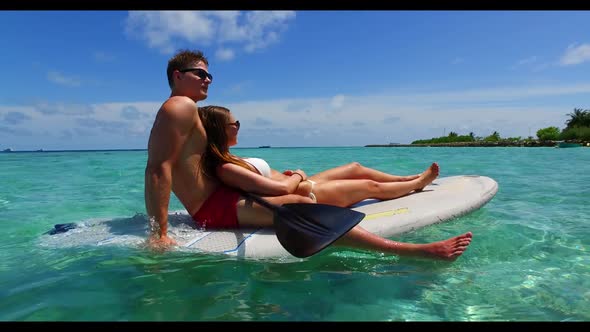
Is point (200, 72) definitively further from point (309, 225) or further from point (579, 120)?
point (579, 120)

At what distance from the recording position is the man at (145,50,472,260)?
9.12 ft

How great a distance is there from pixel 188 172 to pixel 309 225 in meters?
1.06

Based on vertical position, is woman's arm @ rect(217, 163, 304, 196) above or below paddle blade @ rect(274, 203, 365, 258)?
above

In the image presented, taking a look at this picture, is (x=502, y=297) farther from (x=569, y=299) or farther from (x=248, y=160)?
(x=248, y=160)

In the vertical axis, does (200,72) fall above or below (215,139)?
above

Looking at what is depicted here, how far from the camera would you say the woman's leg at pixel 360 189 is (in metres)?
3.65

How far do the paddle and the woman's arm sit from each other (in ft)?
0.58

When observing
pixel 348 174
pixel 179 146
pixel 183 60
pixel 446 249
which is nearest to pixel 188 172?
A: pixel 179 146

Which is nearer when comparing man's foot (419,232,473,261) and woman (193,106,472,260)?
man's foot (419,232,473,261)

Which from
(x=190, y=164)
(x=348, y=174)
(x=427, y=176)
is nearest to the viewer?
(x=190, y=164)

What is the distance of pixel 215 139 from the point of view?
312cm

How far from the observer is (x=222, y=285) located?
2402mm

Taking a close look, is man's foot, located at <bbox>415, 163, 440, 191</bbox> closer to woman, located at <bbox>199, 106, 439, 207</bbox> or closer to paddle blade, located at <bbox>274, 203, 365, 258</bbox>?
woman, located at <bbox>199, 106, 439, 207</bbox>

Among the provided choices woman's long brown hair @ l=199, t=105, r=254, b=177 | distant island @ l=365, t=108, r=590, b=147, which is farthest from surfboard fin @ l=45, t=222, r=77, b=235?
distant island @ l=365, t=108, r=590, b=147
